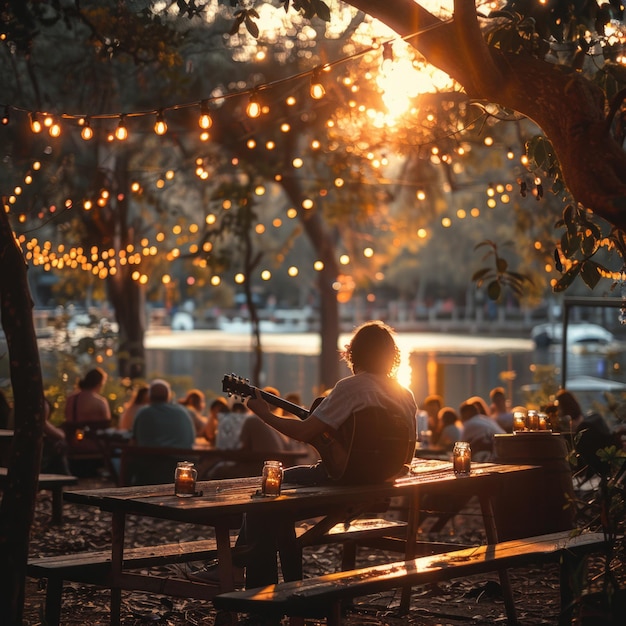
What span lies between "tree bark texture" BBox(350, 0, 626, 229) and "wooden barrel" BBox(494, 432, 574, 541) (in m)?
2.66

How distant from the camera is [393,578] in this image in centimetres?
539

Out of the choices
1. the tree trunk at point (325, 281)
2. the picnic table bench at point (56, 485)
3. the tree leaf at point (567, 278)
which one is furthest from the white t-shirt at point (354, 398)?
the tree trunk at point (325, 281)

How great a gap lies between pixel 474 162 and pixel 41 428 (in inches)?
655

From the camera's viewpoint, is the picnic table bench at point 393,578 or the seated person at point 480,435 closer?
the picnic table bench at point 393,578

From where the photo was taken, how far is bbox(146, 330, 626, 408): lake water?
97.2 ft

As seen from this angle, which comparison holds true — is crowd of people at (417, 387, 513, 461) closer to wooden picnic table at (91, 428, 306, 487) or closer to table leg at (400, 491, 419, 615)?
wooden picnic table at (91, 428, 306, 487)

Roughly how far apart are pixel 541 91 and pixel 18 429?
9.93 feet

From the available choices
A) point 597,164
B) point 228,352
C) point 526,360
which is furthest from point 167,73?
point 228,352

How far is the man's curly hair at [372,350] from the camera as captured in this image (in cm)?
641

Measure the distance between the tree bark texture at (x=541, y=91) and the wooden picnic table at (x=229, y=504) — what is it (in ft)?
6.01

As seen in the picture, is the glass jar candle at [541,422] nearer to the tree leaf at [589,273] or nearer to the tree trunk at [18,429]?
the tree leaf at [589,273]

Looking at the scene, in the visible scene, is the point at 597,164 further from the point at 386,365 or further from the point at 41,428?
the point at 41,428

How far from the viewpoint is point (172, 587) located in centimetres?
594

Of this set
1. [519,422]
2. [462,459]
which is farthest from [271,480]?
[519,422]
